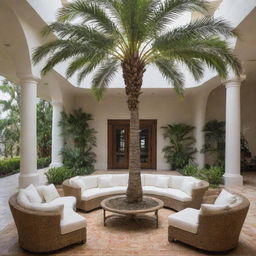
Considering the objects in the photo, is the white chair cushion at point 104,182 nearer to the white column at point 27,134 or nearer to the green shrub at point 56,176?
the white column at point 27,134

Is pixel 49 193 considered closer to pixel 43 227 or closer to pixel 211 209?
pixel 43 227

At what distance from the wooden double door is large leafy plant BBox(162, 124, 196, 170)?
783 millimetres

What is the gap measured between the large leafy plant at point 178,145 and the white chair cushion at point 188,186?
649cm

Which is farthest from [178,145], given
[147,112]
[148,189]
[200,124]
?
[148,189]

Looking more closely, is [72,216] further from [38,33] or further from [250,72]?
[250,72]

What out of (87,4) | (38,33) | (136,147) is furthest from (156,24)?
(38,33)

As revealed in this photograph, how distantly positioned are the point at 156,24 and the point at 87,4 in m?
1.66

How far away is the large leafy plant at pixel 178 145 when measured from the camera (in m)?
14.2

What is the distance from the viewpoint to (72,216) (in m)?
5.12

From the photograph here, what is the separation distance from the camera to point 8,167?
13.2 metres

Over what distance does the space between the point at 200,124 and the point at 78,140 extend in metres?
6.69

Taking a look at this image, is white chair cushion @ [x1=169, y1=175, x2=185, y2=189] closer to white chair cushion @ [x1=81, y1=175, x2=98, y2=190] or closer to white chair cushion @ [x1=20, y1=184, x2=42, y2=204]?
white chair cushion @ [x1=81, y1=175, x2=98, y2=190]

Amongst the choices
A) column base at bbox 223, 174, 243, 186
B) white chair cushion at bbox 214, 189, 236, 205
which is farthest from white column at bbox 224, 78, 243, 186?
white chair cushion at bbox 214, 189, 236, 205

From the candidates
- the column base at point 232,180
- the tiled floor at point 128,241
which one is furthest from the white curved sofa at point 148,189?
the column base at point 232,180
